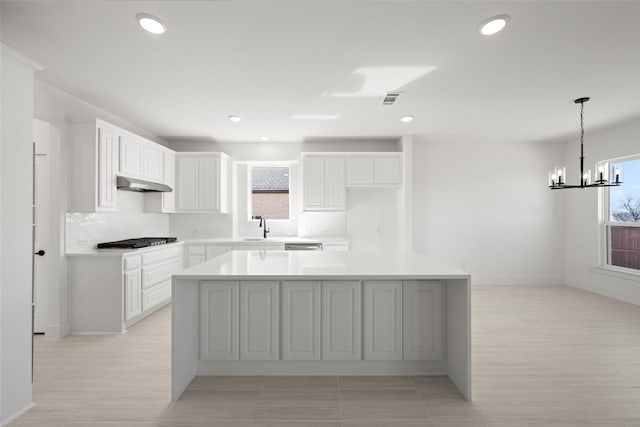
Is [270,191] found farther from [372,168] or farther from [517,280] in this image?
[517,280]

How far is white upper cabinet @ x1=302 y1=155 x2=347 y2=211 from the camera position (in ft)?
18.9

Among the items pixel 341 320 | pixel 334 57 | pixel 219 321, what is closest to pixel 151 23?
pixel 334 57

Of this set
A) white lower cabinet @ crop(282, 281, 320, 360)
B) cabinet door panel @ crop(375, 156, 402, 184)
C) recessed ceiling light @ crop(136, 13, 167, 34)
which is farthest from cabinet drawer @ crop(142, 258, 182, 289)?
cabinet door panel @ crop(375, 156, 402, 184)

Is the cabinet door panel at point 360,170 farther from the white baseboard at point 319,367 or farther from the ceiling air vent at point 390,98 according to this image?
the white baseboard at point 319,367

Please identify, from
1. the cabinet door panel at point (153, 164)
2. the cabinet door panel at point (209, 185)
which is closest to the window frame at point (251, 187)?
the cabinet door panel at point (209, 185)

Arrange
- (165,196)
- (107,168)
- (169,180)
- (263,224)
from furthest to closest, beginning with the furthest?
(263,224), (169,180), (165,196), (107,168)

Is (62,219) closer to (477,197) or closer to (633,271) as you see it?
(477,197)

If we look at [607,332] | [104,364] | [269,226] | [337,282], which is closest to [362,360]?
[337,282]

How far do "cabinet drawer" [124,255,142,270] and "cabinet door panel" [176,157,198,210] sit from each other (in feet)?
5.39

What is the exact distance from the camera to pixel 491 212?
21.1ft

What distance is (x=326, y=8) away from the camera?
7.13ft

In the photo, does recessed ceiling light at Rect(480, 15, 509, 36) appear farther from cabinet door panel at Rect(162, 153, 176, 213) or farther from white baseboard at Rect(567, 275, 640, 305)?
white baseboard at Rect(567, 275, 640, 305)

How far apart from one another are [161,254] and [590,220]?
260 inches

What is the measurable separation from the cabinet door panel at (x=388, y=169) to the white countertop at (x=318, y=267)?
2477 millimetres
